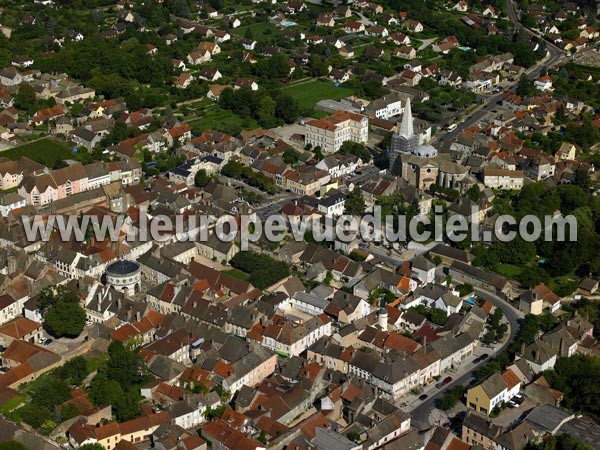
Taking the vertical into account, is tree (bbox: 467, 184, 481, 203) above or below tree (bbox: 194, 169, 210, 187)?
below

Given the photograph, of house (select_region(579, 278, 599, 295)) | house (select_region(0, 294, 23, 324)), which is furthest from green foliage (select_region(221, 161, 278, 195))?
house (select_region(579, 278, 599, 295))

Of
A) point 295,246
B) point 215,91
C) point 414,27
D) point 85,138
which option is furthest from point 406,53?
point 295,246

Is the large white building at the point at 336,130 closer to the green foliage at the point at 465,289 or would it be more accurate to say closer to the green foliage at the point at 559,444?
the green foliage at the point at 465,289

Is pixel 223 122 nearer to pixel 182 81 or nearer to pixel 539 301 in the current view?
pixel 182 81

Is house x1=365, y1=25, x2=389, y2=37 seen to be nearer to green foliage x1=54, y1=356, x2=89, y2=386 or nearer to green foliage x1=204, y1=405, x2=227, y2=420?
green foliage x1=54, y1=356, x2=89, y2=386

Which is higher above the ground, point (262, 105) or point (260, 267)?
point (260, 267)

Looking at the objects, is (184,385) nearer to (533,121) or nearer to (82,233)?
(82,233)
